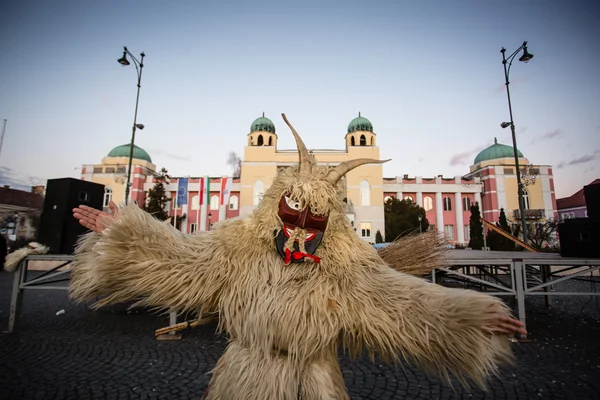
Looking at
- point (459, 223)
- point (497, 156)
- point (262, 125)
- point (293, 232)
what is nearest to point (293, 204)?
point (293, 232)

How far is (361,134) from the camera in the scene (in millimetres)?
30453

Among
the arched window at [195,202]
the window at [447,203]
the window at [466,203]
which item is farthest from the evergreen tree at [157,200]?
the window at [466,203]

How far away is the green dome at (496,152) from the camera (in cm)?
3349

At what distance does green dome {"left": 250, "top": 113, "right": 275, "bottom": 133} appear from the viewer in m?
31.6

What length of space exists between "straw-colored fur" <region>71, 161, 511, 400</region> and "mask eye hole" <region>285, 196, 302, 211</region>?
0.11 ft

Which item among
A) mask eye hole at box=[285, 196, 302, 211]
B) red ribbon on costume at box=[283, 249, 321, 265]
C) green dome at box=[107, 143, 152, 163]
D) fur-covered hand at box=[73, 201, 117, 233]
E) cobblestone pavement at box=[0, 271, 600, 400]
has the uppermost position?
green dome at box=[107, 143, 152, 163]

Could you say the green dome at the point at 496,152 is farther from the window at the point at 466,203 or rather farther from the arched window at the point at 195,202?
the arched window at the point at 195,202

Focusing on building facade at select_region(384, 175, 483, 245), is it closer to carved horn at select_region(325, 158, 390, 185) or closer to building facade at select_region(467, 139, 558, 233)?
building facade at select_region(467, 139, 558, 233)

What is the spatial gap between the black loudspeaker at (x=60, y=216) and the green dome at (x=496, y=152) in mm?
40818

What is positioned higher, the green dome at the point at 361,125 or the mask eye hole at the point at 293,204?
the green dome at the point at 361,125

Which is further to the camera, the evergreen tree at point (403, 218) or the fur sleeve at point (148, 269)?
the evergreen tree at point (403, 218)

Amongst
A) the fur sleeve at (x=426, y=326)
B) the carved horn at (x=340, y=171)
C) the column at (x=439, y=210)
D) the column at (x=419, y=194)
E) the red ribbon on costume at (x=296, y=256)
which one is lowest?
the fur sleeve at (x=426, y=326)

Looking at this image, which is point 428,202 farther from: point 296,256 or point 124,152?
point 124,152

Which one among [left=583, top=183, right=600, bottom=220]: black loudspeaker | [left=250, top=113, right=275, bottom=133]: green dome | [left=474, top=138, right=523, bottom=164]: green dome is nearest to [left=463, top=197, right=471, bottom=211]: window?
[left=474, top=138, right=523, bottom=164]: green dome
